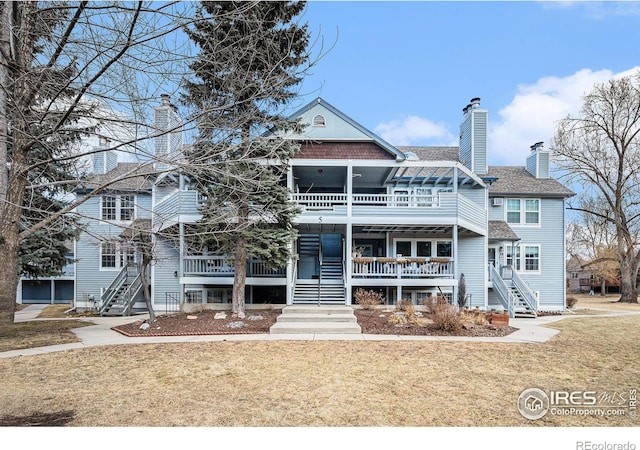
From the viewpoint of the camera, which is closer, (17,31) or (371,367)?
(17,31)

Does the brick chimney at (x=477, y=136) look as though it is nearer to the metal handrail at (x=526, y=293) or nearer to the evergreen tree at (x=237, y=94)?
the metal handrail at (x=526, y=293)

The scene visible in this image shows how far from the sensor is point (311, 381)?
6398mm

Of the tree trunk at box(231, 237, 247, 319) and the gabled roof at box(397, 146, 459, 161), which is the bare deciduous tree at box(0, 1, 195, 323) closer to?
the tree trunk at box(231, 237, 247, 319)

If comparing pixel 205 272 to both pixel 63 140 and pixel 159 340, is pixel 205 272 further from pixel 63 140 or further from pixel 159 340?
pixel 63 140

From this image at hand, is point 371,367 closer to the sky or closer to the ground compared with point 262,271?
closer to the ground

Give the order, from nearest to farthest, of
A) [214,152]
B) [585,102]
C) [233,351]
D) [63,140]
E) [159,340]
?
1. [214,152]
2. [63,140]
3. [233,351]
4. [159,340]
5. [585,102]

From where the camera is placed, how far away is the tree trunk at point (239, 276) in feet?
45.5

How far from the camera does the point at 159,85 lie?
20.9ft

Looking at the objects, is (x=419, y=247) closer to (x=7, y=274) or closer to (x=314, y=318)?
(x=314, y=318)

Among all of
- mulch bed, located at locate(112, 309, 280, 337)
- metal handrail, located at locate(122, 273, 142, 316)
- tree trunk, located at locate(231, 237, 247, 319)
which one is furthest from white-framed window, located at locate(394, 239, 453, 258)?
metal handrail, located at locate(122, 273, 142, 316)

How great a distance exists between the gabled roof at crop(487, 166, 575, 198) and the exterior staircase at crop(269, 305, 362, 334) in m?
13.0

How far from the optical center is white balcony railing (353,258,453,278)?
15930 mm

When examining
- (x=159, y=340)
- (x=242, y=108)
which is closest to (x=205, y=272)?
(x=159, y=340)

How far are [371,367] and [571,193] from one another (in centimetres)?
1935
